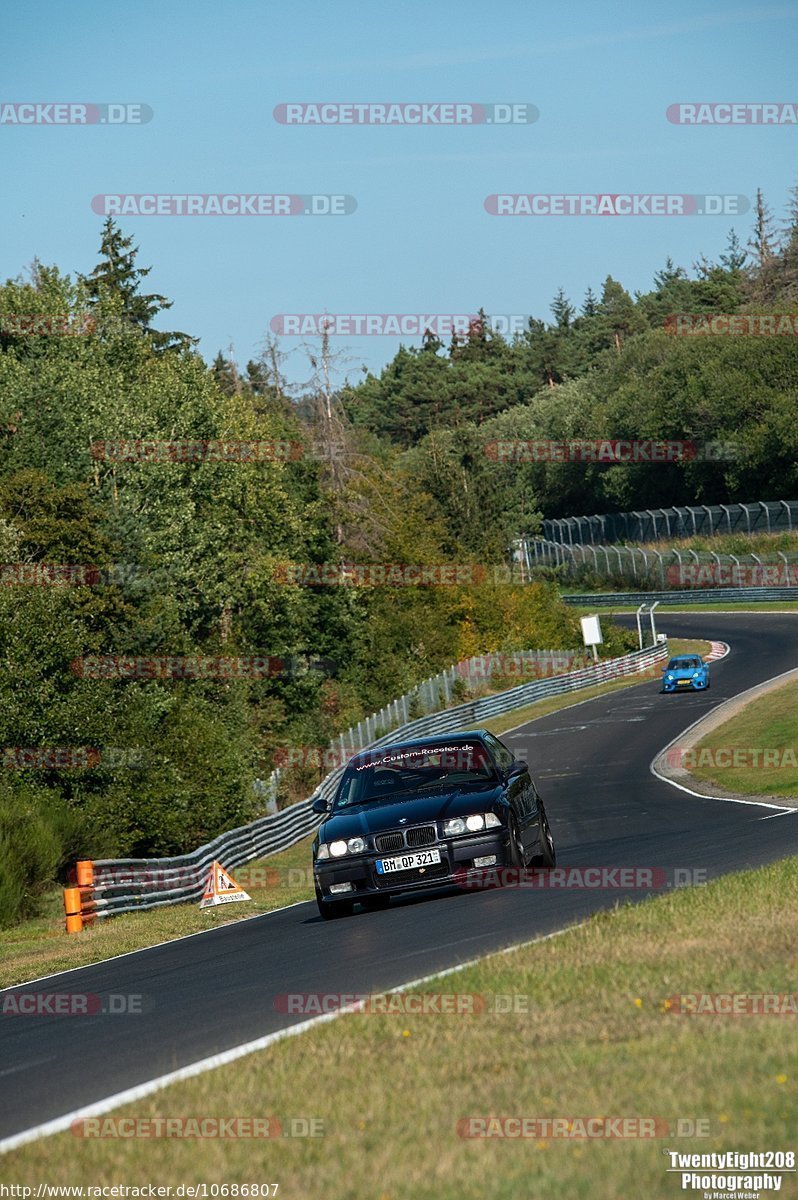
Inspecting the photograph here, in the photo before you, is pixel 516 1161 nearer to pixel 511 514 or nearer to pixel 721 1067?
pixel 721 1067

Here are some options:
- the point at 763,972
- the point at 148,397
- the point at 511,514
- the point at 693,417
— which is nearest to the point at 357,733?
the point at 148,397

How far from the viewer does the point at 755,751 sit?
118 feet

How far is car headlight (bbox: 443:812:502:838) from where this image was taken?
1402cm

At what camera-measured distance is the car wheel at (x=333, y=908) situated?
47.4 ft

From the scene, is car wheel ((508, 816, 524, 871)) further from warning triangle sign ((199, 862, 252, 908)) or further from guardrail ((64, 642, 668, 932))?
guardrail ((64, 642, 668, 932))

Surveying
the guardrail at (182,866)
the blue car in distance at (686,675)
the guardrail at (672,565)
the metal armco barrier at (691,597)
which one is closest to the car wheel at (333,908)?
the guardrail at (182,866)

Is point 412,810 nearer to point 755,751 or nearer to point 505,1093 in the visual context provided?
point 505,1093

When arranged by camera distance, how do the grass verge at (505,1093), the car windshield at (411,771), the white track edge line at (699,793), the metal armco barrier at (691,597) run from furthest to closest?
the metal armco barrier at (691,597)
the white track edge line at (699,793)
the car windshield at (411,771)
the grass verge at (505,1093)

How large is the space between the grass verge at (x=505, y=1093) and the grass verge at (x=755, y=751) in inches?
827

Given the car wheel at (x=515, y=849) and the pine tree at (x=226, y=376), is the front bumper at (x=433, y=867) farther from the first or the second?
the pine tree at (x=226, y=376)

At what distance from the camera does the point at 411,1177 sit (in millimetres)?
4895

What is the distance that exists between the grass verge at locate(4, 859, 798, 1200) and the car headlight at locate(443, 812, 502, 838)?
214 inches

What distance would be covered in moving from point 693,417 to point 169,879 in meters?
90.7

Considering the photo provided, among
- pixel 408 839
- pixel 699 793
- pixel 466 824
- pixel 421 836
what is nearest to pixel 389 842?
pixel 408 839
